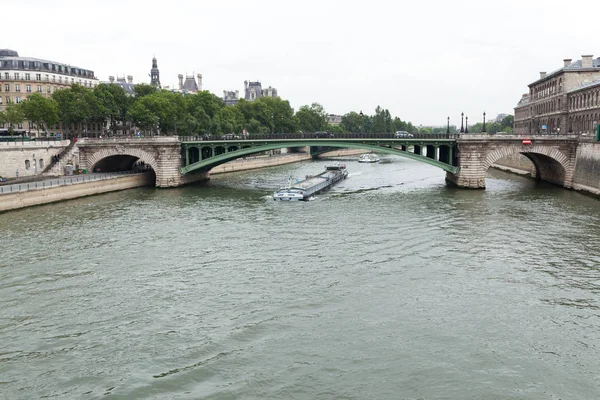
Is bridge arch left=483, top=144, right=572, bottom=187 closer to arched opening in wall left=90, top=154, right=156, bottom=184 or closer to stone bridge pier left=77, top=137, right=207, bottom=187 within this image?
stone bridge pier left=77, top=137, right=207, bottom=187

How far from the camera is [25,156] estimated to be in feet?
186

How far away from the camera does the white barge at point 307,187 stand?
4919 cm

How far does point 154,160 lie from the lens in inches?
2395

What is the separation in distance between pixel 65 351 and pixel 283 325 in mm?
6929

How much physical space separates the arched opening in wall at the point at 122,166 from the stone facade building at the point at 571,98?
161ft

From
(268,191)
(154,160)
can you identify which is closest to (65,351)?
(268,191)

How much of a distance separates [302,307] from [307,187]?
1292 inches

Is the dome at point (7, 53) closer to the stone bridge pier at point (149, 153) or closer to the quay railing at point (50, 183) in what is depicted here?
the stone bridge pier at point (149, 153)

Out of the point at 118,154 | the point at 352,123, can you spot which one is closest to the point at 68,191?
the point at 118,154

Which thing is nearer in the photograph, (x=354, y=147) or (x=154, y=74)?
(x=354, y=147)

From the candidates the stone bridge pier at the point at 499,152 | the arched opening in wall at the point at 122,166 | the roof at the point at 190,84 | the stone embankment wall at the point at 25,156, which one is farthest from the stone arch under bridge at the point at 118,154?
the roof at the point at 190,84

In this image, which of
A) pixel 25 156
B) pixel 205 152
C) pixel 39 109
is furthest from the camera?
pixel 39 109

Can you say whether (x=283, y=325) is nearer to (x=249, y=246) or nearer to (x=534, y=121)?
(x=249, y=246)

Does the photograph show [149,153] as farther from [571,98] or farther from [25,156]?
[571,98]
